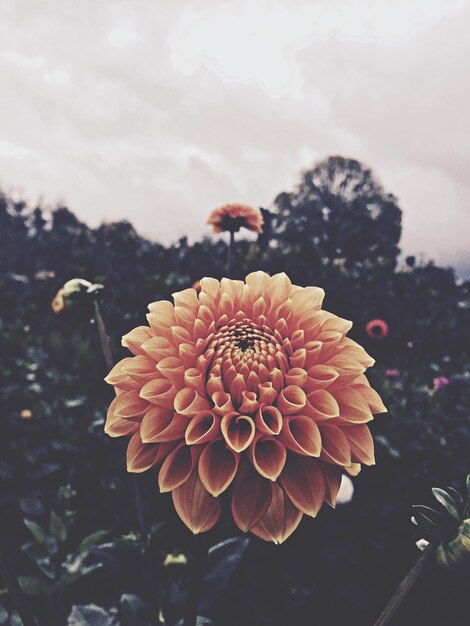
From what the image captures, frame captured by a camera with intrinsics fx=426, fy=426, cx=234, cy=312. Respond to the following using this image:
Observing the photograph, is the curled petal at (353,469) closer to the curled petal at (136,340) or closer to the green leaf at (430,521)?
the green leaf at (430,521)

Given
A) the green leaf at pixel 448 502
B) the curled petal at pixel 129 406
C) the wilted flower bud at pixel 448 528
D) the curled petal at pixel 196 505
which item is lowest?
the curled petal at pixel 196 505

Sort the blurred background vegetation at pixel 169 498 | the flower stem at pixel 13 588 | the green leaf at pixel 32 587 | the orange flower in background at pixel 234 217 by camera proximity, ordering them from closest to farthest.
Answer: the flower stem at pixel 13 588, the green leaf at pixel 32 587, the blurred background vegetation at pixel 169 498, the orange flower in background at pixel 234 217

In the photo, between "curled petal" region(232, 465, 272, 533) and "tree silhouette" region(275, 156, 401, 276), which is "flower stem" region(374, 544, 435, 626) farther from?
"tree silhouette" region(275, 156, 401, 276)

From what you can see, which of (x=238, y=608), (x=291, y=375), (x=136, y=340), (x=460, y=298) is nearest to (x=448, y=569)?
(x=291, y=375)

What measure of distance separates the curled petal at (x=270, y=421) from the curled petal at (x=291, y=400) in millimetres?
13

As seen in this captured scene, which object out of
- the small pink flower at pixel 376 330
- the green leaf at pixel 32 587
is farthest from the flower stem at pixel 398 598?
the small pink flower at pixel 376 330

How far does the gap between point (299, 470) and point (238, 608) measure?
53.7 inches

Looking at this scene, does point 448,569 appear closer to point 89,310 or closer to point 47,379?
point 89,310

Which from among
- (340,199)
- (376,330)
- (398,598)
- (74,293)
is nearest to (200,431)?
(398,598)

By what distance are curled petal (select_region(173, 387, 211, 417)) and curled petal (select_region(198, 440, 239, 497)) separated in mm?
58

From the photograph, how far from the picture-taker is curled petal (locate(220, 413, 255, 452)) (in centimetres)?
61

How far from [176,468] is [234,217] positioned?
7.14ft

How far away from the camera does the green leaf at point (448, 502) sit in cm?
62

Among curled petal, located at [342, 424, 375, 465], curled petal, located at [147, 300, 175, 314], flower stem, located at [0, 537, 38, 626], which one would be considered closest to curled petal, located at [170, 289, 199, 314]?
curled petal, located at [147, 300, 175, 314]
